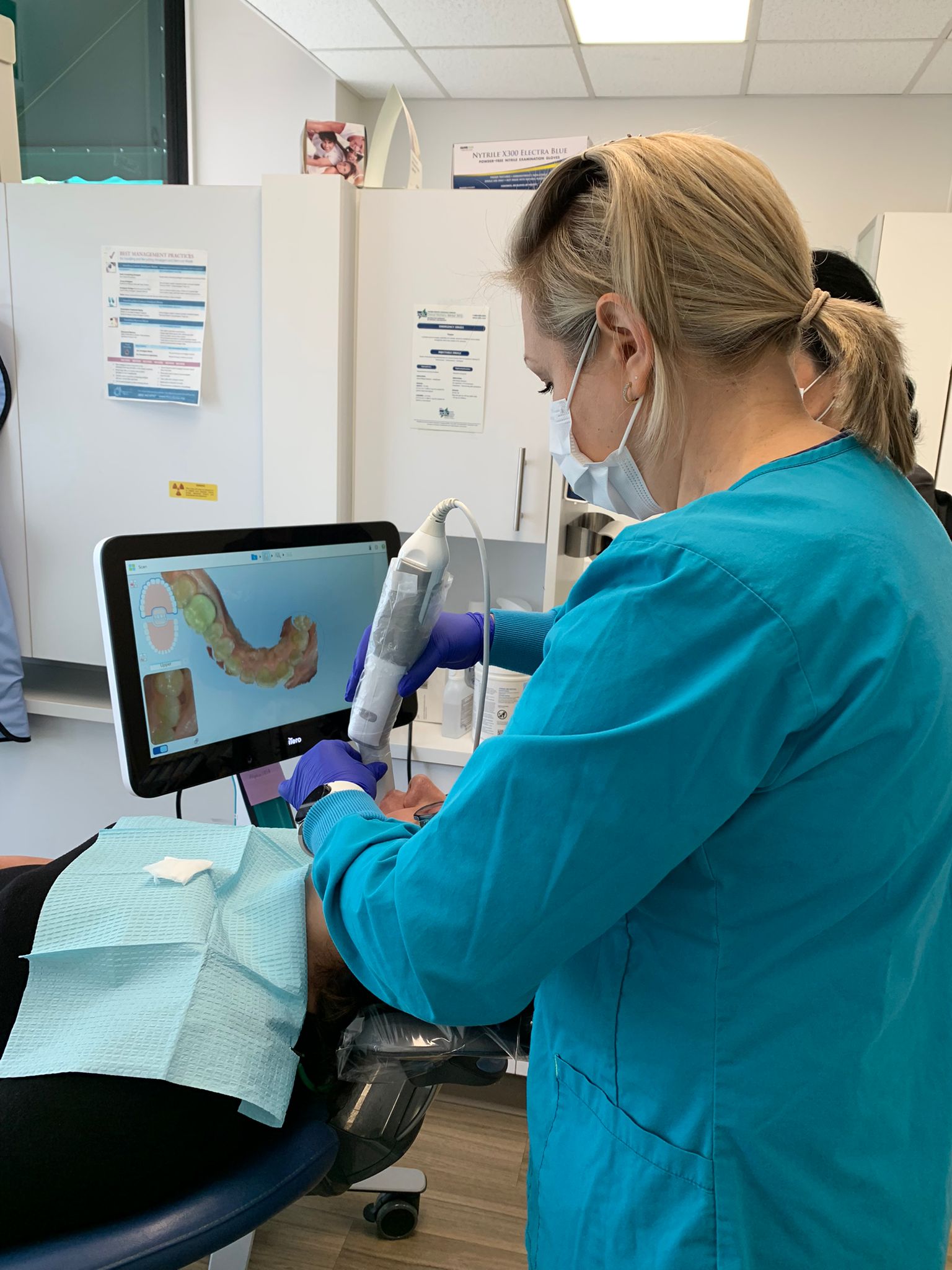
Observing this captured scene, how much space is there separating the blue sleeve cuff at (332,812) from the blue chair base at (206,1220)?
0.39 meters

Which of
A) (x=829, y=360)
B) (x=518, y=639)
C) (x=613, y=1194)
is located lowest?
(x=613, y=1194)

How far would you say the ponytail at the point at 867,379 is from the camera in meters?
0.70

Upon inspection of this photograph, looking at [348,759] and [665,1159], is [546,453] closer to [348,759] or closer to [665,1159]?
[348,759]

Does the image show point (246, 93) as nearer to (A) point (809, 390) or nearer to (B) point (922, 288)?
(B) point (922, 288)

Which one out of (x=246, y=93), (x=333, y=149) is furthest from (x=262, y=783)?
(x=246, y=93)

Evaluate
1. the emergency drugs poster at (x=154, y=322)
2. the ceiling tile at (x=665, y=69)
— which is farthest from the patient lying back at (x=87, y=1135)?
the ceiling tile at (x=665, y=69)

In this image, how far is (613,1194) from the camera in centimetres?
72

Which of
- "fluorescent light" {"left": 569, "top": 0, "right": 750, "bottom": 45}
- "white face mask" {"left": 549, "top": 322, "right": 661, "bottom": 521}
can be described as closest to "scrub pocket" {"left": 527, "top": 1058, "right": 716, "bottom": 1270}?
"white face mask" {"left": 549, "top": 322, "right": 661, "bottom": 521}

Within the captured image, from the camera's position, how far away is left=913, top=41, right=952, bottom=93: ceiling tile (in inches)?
125

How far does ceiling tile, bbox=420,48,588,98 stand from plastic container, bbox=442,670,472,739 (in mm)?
2785

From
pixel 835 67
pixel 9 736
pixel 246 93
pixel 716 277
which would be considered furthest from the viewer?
pixel 246 93

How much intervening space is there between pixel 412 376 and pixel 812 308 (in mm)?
1251

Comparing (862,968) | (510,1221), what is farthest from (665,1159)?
(510,1221)

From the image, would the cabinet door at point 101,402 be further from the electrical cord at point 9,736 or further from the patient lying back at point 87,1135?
the patient lying back at point 87,1135
